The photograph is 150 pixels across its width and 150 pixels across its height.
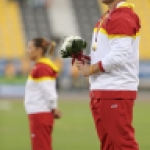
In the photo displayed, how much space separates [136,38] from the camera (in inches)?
204

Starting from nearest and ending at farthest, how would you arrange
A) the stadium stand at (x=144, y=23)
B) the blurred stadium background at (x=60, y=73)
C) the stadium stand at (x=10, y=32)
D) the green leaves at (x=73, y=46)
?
the green leaves at (x=73, y=46), the blurred stadium background at (x=60, y=73), the stadium stand at (x=10, y=32), the stadium stand at (x=144, y=23)

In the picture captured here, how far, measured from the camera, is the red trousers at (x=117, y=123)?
5.09 m

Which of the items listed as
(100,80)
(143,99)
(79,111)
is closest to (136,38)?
(100,80)

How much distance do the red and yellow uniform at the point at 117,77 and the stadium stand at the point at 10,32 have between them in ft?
73.7

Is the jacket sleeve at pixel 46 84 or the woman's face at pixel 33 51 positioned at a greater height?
the woman's face at pixel 33 51

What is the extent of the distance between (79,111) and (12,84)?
7.22 metres

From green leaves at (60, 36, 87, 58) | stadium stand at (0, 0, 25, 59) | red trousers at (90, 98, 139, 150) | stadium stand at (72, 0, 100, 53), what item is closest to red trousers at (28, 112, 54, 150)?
green leaves at (60, 36, 87, 58)

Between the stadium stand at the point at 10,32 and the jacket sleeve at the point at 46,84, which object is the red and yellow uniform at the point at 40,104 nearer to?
the jacket sleeve at the point at 46,84

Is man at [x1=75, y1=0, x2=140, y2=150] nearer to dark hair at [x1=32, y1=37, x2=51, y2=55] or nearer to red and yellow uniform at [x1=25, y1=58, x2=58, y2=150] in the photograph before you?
red and yellow uniform at [x1=25, y1=58, x2=58, y2=150]

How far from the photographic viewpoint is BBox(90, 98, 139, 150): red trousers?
16.7 ft

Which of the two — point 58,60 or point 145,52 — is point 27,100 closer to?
point 58,60

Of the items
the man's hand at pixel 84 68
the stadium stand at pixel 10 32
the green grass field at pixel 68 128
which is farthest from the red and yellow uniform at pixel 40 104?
the stadium stand at pixel 10 32

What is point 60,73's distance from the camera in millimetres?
27016

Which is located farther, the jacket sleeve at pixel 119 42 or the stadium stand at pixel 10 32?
the stadium stand at pixel 10 32
